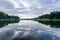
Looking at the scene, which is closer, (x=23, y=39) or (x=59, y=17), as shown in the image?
(x=23, y=39)

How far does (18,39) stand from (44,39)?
6.11 feet

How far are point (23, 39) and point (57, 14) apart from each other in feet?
302

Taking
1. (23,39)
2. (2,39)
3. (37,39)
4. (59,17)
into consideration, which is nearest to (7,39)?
(2,39)

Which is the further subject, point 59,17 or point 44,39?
point 59,17

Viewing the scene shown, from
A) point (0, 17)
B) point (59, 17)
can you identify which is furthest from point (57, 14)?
point (0, 17)

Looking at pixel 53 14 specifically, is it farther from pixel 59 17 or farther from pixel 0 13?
pixel 0 13

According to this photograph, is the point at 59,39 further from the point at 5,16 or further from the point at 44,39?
the point at 5,16

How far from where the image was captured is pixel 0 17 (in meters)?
121

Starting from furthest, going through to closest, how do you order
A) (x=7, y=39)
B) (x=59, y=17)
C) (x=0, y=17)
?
(x=0, y=17), (x=59, y=17), (x=7, y=39)

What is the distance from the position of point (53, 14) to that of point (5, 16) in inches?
1527

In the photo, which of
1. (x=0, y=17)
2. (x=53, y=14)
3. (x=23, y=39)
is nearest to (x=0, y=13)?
(x=0, y=17)

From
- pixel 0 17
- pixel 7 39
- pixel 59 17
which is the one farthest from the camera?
pixel 0 17

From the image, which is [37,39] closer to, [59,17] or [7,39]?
[7,39]

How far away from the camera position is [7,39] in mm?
12406
